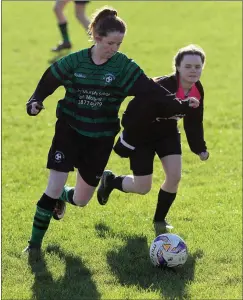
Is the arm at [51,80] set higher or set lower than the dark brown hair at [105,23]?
lower

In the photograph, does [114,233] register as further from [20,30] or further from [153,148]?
[20,30]

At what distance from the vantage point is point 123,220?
6.66 m

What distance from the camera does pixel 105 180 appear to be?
698cm

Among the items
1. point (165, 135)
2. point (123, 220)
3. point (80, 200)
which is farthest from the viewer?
point (123, 220)

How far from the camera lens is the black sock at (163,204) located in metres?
6.53

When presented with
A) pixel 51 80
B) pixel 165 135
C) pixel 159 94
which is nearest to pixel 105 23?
pixel 51 80

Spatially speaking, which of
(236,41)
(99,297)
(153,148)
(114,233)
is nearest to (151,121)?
(153,148)

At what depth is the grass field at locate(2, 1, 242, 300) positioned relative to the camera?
522cm

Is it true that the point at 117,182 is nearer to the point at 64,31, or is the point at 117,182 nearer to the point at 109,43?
the point at 109,43

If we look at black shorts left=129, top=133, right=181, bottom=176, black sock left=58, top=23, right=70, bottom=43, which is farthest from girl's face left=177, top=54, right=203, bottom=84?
black sock left=58, top=23, right=70, bottom=43

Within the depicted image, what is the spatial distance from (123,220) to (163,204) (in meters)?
0.45

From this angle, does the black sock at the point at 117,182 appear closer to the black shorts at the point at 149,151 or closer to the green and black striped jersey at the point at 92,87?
the black shorts at the point at 149,151

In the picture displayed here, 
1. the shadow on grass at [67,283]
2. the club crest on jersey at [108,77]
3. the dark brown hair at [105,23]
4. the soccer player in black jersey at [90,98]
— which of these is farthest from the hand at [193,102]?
the shadow on grass at [67,283]

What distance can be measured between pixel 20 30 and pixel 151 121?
12.5 metres
